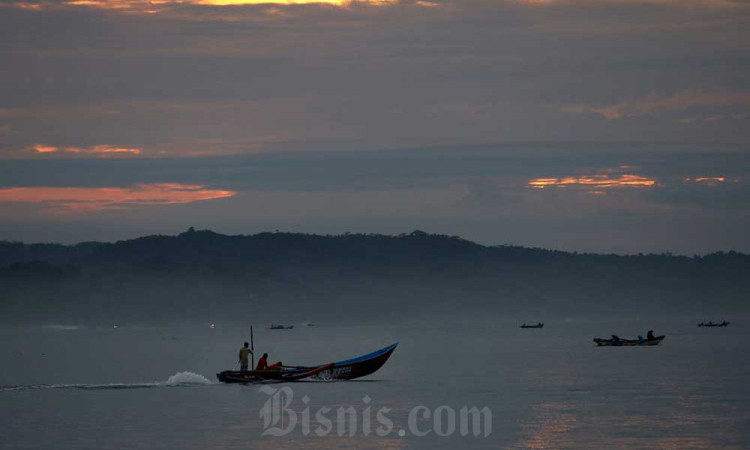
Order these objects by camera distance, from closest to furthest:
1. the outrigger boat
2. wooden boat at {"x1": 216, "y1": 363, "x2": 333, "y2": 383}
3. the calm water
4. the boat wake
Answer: the calm water, wooden boat at {"x1": 216, "y1": 363, "x2": 333, "y2": 383}, the outrigger boat, the boat wake

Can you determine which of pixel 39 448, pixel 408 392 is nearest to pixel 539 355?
pixel 408 392

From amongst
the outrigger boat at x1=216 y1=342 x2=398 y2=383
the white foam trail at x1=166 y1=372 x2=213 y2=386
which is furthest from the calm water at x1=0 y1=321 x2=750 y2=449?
the outrigger boat at x1=216 y1=342 x2=398 y2=383

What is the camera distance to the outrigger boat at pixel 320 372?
70.7 meters

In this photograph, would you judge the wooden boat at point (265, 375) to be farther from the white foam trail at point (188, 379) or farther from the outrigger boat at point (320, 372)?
the white foam trail at point (188, 379)

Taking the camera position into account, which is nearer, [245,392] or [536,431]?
[536,431]

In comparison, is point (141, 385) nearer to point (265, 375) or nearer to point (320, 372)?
point (265, 375)

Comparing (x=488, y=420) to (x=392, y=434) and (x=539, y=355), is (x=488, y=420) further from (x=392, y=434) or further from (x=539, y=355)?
(x=539, y=355)

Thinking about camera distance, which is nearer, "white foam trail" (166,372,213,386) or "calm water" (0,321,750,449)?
"calm water" (0,321,750,449)

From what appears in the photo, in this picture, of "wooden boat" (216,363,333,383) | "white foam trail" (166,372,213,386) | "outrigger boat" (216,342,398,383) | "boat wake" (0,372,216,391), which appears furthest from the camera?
"white foam trail" (166,372,213,386)

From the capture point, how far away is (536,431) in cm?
5425

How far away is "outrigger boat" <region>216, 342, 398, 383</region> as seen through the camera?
70688mm

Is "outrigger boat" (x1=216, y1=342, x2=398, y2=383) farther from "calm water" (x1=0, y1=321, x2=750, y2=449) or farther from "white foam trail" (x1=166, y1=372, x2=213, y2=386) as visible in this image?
"white foam trail" (x1=166, y1=372, x2=213, y2=386)

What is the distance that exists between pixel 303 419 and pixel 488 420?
8760 millimetres

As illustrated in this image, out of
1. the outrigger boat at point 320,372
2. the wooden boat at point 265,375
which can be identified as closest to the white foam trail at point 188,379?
the outrigger boat at point 320,372
